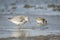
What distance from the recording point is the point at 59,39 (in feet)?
4.78

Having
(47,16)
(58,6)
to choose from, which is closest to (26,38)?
(47,16)

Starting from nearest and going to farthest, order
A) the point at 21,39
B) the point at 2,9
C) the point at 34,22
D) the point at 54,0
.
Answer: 1. the point at 21,39
2. the point at 34,22
3. the point at 2,9
4. the point at 54,0

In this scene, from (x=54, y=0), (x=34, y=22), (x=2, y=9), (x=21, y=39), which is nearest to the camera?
(x=21, y=39)

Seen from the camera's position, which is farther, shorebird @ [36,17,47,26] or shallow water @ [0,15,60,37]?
shorebird @ [36,17,47,26]

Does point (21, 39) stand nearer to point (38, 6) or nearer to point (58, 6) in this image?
point (38, 6)

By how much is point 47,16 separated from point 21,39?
427mm

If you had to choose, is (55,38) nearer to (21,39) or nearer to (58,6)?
(21,39)

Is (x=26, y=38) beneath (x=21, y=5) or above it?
beneath

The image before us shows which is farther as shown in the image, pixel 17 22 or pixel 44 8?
pixel 44 8

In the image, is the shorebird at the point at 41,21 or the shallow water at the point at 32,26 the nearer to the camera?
the shallow water at the point at 32,26

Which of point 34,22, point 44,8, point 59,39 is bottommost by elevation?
point 59,39

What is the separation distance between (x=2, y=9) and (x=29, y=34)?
49 centimetres

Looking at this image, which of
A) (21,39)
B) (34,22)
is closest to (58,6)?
(34,22)

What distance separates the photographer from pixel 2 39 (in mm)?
1438
